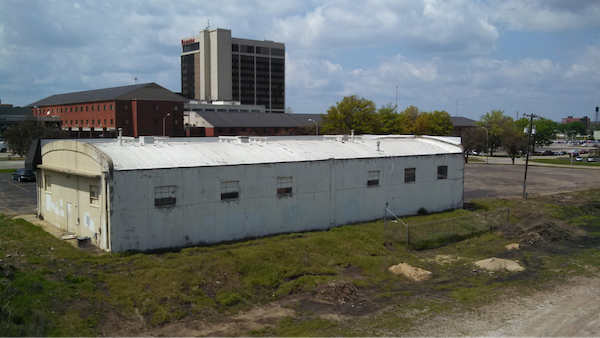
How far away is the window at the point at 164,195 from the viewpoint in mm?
24411

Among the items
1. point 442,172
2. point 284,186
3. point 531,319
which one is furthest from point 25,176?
point 531,319

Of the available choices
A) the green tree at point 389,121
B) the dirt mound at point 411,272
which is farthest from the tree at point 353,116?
the dirt mound at point 411,272

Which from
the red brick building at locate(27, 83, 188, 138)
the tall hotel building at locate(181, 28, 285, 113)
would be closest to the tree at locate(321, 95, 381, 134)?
the red brick building at locate(27, 83, 188, 138)

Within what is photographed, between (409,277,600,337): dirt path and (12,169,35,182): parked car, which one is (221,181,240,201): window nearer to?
(409,277,600,337): dirt path

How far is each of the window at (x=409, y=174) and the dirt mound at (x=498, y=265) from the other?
33.4 feet

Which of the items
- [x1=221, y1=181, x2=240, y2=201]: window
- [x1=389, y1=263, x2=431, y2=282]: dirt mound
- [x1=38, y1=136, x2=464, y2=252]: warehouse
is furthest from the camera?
[x1=221, y1=181, x2=240, y2=201]: window

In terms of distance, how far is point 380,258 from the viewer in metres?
25.9

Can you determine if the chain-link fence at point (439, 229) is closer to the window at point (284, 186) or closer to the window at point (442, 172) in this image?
the window at point (442, 172)

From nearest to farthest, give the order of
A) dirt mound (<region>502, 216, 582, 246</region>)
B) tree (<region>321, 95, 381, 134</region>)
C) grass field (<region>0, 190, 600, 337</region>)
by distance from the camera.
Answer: grass field (<region>0, 190, 600, 337</region>), dirt mound (<region>502, 216, 582, 246</region>), tree (<region>321, 95, 381, 134</region>)

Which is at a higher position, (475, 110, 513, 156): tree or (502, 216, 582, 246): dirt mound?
(475, 110, 513, 156): tree

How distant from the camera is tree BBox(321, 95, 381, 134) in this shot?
281ft

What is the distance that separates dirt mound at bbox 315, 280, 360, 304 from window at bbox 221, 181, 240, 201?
813 centimetres

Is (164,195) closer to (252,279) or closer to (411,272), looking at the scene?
(252,279)

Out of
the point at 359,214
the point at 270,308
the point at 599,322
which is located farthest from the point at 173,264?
the point at 599,322
